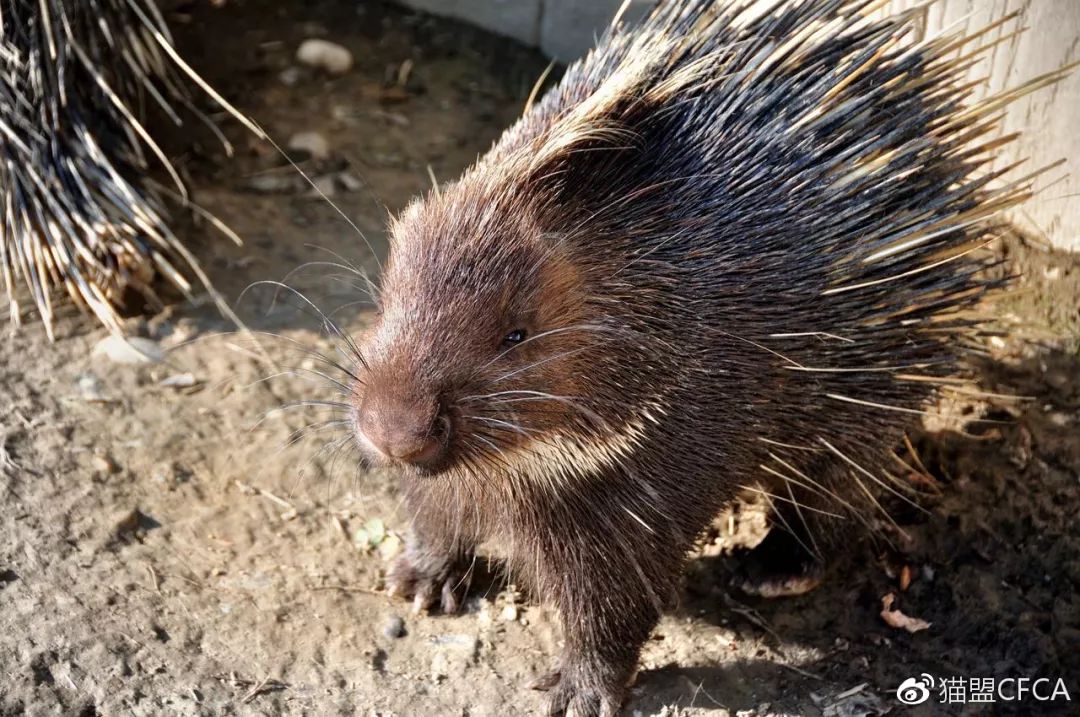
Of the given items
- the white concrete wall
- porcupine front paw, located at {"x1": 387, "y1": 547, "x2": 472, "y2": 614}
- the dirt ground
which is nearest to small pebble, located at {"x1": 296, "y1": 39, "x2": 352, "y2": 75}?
the dirt ground

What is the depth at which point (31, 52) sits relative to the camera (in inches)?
174

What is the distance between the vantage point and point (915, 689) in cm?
358

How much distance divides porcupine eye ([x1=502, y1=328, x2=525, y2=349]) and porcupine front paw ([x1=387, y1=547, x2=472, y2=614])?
1.16 metres

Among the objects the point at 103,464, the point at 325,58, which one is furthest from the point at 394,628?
the point at 325,58

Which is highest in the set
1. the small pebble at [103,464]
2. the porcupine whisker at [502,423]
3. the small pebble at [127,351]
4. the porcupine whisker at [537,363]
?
the porcupine whisker at [537,363]

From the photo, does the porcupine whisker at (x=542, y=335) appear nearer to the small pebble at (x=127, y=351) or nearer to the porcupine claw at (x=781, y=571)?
the porcupine claw at (x=781, y=571)

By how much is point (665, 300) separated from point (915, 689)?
157 centimetres

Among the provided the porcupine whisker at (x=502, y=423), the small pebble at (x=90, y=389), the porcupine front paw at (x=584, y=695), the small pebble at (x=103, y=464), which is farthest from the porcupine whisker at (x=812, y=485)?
the small pebble at (x=90, y=389)

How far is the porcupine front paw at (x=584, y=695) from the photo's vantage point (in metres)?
3.33

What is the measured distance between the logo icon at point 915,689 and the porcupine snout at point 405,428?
183 cm

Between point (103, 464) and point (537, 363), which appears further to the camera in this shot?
point (103, 464)

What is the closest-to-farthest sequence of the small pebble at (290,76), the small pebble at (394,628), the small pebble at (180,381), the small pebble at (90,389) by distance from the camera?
the small pebble at (394,628) < the small pebble at (90,389) < the small pebble at (180,381) < the small pebble at (290,76)

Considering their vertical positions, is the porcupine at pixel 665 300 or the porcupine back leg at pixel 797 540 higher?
the porcupine at pixel 665 300

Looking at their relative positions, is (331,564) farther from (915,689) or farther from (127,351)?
(915,689)
